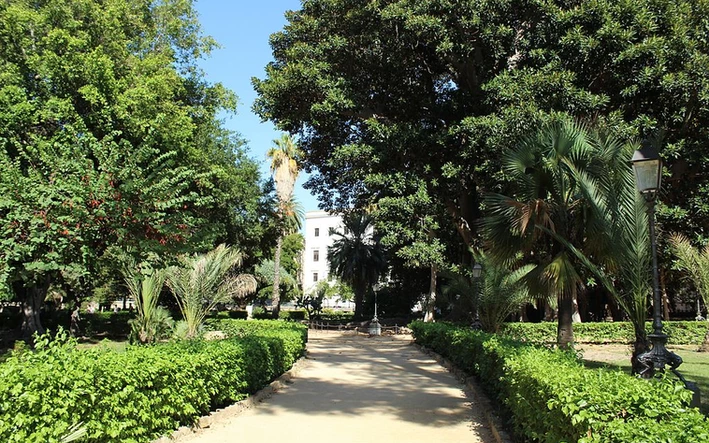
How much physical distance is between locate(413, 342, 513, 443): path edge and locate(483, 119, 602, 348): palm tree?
73.5 inches

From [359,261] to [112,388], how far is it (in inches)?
1446

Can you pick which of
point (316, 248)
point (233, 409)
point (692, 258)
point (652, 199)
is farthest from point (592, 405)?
point (316, 248)

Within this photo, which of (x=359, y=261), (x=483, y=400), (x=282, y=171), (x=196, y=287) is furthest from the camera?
(x=359, y=261)

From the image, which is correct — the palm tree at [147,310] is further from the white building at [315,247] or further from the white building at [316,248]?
the white building at [315,247]

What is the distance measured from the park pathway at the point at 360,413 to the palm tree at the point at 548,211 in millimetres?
2645

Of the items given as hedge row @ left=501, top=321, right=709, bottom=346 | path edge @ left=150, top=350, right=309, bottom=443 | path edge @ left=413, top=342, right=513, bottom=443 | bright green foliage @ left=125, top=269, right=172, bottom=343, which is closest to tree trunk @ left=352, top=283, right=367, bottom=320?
hedge row @ left=501, top=321, right=709, bottom=346

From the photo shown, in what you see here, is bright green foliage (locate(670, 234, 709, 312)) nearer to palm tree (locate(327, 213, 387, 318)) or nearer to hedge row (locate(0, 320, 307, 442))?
hedge row (locate(0, 320, 307, 442))

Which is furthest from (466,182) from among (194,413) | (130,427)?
(130,427)

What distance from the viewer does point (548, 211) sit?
1053 cm

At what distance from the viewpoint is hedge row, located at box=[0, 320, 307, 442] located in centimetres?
408

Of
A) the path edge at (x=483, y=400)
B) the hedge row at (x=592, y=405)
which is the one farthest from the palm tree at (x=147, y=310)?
the hedge row at (x=592, y=405)

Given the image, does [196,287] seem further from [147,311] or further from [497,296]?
[497,296]

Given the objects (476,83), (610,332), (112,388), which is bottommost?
(610,332)

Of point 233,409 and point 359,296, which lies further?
point 359,296
